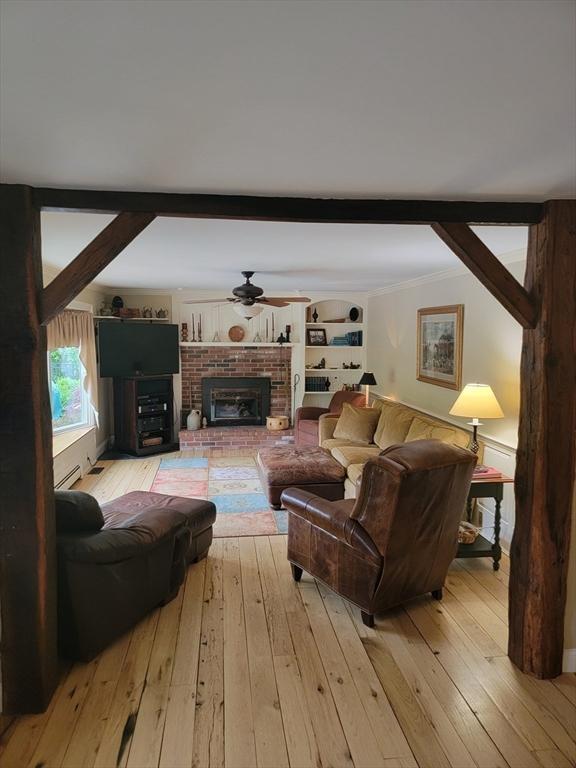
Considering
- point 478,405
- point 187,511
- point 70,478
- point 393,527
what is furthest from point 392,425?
point 70,478

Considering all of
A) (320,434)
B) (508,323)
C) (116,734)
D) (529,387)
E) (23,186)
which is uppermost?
(23,186)

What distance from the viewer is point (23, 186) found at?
6.72 ft

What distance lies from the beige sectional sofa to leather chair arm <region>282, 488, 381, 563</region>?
101cm

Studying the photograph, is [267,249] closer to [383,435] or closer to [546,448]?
[546,448]

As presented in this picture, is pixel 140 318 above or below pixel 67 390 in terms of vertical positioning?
above

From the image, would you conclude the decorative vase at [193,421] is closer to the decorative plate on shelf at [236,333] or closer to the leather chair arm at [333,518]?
the decorative plate on shelf at [236,333]

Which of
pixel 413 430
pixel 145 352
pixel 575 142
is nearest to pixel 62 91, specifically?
pixel 575 142

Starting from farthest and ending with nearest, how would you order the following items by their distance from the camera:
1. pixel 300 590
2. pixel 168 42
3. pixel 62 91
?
pixel 300 590
pixel 62 91
pixel 168 42

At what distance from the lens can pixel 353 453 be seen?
498cm

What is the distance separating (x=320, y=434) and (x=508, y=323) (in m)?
2.75

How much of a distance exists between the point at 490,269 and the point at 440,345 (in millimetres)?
2801

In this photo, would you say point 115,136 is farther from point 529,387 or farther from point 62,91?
point 529,387

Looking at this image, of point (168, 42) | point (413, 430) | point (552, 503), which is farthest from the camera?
point (413, 430)

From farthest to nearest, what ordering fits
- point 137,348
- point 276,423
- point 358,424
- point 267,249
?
point 276,423
point 137,348
point 358,424
point 267,249
